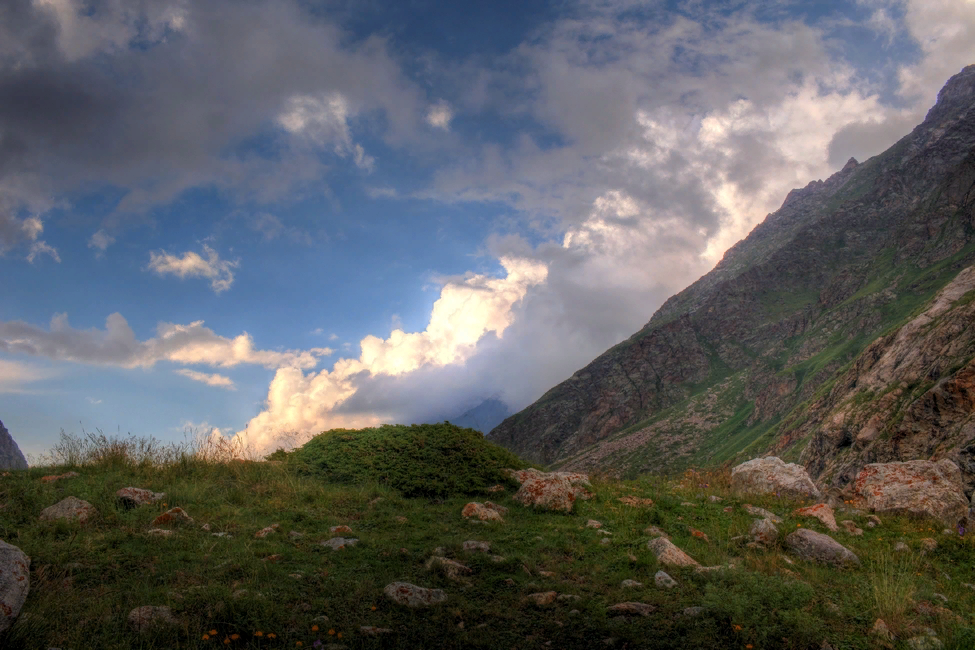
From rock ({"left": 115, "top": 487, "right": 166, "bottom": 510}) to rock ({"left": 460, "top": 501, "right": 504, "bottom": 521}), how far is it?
6247 mm

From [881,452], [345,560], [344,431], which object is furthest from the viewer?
[881,452]

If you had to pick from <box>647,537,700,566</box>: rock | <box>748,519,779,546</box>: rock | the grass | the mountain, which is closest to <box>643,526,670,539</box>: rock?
the grass

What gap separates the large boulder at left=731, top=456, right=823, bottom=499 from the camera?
46.5ft

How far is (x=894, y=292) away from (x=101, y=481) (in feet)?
552

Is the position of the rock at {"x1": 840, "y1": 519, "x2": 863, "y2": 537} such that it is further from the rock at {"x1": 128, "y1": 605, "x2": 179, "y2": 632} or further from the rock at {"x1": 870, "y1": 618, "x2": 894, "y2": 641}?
the rock at {"x1": 128, "y1": 605, "x2": 179, "y2": 632}

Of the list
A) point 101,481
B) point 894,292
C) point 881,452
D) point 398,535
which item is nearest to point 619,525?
point 398,535

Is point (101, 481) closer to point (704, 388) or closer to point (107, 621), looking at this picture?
point (107, 621)

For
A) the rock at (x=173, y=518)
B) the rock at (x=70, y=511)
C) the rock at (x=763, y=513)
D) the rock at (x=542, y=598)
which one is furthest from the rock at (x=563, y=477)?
the rock at (x=70, y=511)

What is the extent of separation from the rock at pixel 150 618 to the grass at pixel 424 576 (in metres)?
0.09

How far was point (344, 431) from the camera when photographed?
17078 mm

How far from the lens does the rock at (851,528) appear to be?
10.9 meters

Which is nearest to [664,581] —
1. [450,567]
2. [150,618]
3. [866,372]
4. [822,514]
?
[450,567]

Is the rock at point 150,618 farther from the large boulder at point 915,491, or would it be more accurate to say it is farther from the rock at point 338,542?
the large boulder at point 915,491

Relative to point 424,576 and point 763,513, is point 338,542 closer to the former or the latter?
point 424,576
